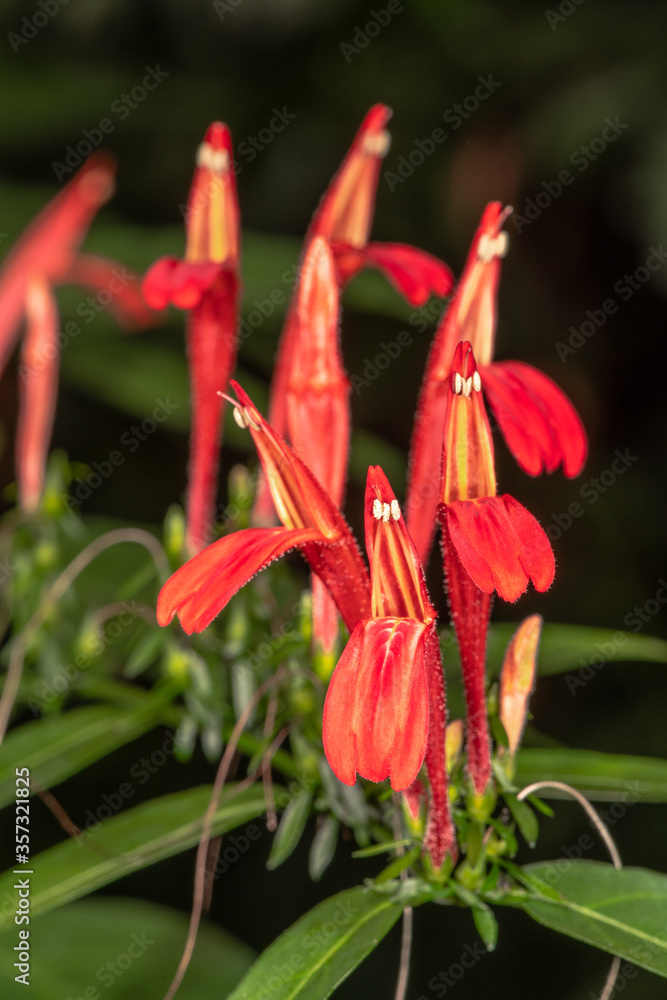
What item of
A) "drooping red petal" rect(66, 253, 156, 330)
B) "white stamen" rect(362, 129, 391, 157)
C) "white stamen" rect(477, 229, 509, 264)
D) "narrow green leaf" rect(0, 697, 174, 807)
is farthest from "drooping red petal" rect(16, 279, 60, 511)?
"white stamen" rect(477, 229, 509, 264)

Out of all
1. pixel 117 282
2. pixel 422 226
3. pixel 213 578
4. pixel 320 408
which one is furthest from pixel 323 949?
pixel 422 226

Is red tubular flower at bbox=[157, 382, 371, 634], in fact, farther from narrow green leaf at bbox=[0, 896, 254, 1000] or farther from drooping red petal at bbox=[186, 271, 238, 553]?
narrow green leaf at bbox=[0, 896, 254, 1000]

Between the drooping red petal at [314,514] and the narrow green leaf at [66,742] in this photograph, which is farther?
the narrow green leaf at [66,742]

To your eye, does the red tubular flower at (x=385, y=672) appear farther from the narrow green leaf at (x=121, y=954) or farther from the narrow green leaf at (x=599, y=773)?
the narrow green leaf at (x=121, y=954)

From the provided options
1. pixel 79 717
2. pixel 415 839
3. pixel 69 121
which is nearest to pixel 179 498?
pixel 69 121

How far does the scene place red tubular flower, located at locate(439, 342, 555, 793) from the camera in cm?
43

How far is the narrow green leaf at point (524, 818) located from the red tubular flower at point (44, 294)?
20.0 inches

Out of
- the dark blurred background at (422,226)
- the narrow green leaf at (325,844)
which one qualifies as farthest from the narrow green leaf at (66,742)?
the dark blurred background at (422,226)

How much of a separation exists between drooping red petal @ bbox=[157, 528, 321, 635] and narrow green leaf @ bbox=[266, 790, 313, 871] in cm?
Result: 20

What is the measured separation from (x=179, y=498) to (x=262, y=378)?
28 cm

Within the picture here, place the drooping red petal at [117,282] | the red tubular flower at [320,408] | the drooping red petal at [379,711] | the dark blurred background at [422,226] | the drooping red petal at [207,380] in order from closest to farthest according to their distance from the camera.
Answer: the drooping red petal at [379,711], the red tubular flower at [320,408], the drooping red petal at [207,380], the drooping red petal at [117,282], the dark blurred background at [422,226]

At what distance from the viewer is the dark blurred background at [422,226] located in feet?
3.81

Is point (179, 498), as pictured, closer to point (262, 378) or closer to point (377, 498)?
point (262, 378)

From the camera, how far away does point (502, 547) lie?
17.1 inches
